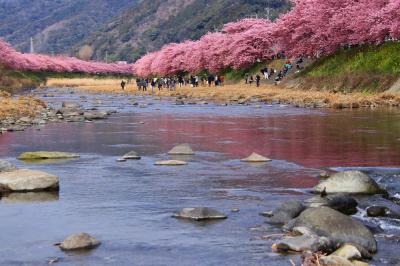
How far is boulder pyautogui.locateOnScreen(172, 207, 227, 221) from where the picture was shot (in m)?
11.5

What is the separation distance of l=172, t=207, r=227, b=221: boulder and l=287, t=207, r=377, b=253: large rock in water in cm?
147

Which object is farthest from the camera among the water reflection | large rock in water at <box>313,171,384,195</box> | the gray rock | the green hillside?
the green hillside

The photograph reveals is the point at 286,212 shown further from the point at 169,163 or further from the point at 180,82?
the point at 180,82

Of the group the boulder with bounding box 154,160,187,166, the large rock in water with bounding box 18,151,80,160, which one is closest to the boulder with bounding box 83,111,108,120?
the large rock in water with bounding box 18,151,80,160

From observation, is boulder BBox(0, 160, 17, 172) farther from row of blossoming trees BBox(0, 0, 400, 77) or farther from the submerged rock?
row of blossoming trees BBox(0, 0, 400, 77)

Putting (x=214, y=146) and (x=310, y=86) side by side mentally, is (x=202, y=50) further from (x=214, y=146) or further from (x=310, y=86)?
(x=214, y=146)

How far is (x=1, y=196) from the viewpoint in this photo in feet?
44.0

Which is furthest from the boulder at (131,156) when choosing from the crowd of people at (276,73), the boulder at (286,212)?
the crowd of people at (276,73)

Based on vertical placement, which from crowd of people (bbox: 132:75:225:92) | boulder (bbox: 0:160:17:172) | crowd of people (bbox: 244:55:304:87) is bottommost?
crowd of people (bbox: 132:75:225:92)

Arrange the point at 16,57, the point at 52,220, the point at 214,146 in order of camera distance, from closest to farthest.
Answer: the point at 52,220 → the point at 214,146 → the point at 16,57

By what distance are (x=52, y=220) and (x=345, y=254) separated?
504cm

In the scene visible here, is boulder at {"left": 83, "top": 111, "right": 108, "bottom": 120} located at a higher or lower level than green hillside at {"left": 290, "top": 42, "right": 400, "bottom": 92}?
lower

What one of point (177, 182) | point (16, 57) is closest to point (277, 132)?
point (177, 182)

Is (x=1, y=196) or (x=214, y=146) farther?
(x=214, y=146)
